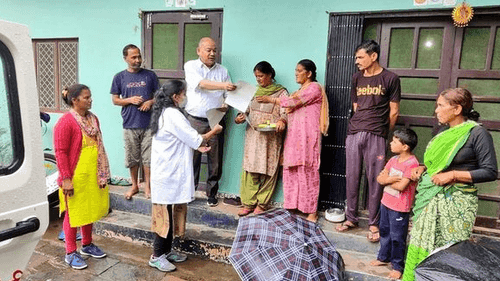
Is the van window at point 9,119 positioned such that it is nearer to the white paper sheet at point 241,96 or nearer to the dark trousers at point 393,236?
the white paper sheet at point 241,96

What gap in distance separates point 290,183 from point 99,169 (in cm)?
201

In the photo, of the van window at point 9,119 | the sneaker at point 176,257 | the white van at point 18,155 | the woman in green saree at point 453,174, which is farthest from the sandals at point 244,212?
the van window at point 9,119

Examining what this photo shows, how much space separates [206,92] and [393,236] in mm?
2553

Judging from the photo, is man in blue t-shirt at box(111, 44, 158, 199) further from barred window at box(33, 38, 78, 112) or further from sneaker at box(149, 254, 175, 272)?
barred window at box(33, 38, 78, 112)

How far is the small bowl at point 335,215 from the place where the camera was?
158 inches

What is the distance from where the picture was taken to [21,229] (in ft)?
4.91

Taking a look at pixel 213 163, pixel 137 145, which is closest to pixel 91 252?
pixel 137 145

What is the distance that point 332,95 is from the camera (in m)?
4.14

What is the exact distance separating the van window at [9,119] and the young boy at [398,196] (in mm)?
2721

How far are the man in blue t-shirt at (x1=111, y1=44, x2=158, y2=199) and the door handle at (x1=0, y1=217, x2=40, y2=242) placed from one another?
3011 mm

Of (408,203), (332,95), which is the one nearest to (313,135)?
(332,95)

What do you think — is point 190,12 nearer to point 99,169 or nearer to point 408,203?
point 99,169

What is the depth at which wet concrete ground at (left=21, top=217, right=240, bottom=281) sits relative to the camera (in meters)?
3.54

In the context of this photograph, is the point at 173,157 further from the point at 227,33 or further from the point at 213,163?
the point at 227,33
